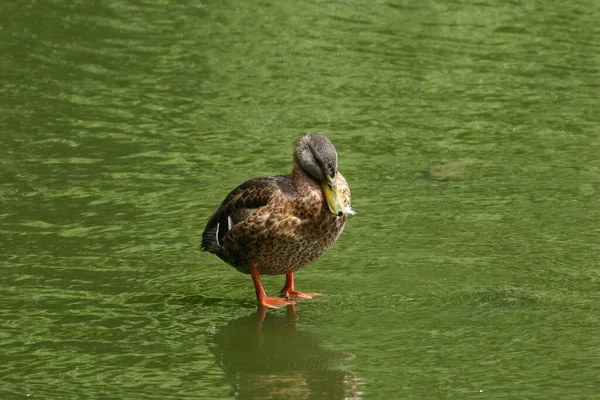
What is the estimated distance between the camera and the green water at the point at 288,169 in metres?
7.03

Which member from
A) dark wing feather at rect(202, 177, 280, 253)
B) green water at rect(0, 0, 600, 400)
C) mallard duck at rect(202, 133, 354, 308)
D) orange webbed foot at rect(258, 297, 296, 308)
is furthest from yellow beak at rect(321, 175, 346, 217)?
orange webbed foot at rect(258, 297, 296, 308)

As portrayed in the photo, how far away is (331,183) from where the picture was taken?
7.54 metres

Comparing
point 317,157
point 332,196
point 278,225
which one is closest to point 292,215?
point 278,225

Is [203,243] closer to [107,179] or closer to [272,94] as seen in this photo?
[107,179]

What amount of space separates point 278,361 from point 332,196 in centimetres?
108

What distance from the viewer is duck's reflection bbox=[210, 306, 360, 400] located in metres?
6.66

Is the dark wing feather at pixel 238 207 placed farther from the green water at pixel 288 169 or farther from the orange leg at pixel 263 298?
the green water at pixel 288 169

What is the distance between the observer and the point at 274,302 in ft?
26.2

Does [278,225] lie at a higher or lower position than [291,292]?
higher

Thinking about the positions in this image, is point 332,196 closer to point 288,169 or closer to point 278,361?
point 278,361

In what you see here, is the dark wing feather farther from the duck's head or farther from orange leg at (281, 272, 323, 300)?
orange leg at (281, 272, 323, 300)

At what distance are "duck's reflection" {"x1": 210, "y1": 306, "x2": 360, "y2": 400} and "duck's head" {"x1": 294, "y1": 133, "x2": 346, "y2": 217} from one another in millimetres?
822

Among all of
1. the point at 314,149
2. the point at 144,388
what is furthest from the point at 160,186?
the point at 144,388

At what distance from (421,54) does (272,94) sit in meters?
2.04
